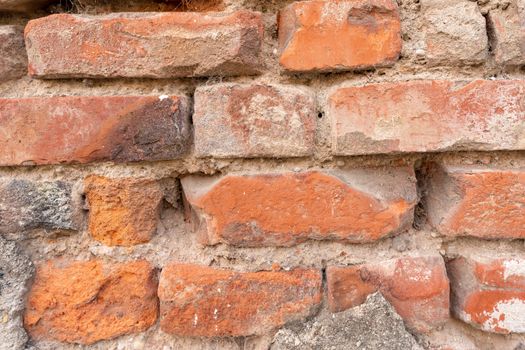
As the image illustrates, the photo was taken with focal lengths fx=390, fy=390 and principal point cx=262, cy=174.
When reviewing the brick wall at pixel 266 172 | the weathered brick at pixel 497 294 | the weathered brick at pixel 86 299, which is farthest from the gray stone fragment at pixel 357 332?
the weathered brick at pixel 86 299

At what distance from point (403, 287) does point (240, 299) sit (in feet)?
0.73

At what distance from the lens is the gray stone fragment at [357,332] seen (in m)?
0.51

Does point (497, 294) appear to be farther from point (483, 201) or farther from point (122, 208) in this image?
point (122, 208)

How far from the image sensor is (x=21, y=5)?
550mm

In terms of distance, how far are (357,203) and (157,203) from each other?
282 millimetres

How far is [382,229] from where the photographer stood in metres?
0.53

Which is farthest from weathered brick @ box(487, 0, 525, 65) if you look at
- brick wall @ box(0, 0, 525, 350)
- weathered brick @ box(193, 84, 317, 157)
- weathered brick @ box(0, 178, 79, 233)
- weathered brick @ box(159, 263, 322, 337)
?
weathered brick @ box(0, 178, 79, 233)

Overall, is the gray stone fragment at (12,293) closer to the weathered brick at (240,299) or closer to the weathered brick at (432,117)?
the weathered brick at (240,299)

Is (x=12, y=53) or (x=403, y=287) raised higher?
(x=12, y=53)

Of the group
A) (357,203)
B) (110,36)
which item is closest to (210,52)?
(110,36)

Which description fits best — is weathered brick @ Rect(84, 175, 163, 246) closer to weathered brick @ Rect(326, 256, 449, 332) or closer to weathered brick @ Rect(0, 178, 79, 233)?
weathered brick @ Rect(0, 178, 79, 233)

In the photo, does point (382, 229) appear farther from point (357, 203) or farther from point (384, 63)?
point (384, 63)

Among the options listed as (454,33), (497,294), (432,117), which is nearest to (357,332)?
(497,294)

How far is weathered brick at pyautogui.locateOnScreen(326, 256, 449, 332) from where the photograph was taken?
534mm
